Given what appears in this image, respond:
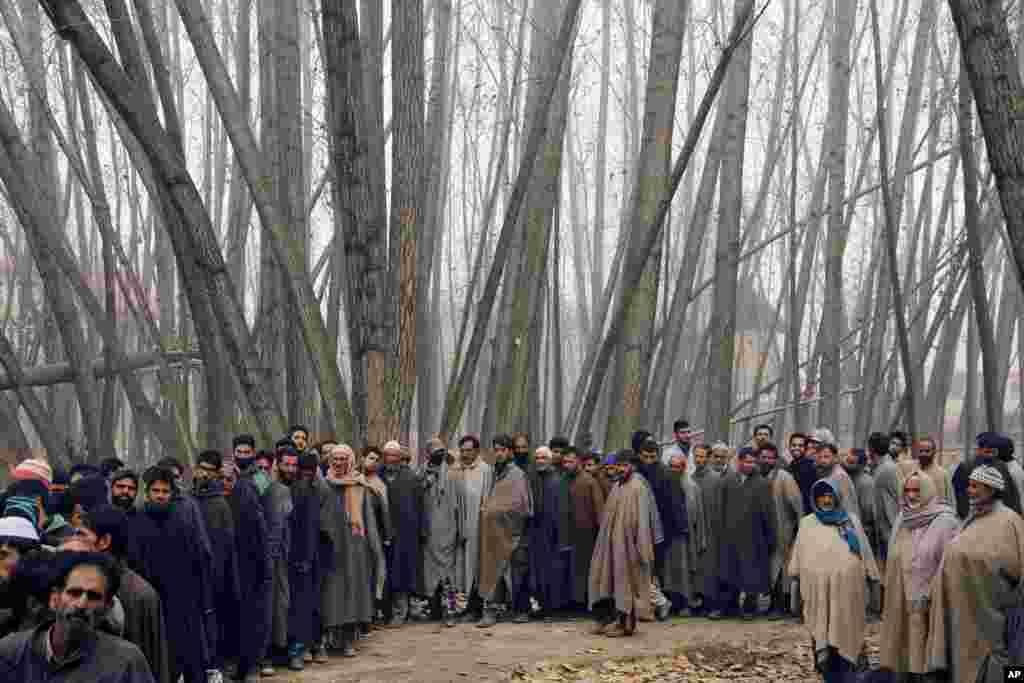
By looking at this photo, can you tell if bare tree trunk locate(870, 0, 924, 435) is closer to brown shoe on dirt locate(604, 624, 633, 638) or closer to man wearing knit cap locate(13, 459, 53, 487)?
brown shoe on dirt locate(604, 624, 633, 638)

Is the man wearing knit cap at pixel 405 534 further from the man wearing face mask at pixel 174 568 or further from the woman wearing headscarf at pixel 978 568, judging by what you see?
the woman wearing headscarf at pixel 978 568

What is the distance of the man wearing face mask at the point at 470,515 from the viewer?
9.24 meters

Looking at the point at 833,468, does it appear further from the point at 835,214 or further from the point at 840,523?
the point at 835,214

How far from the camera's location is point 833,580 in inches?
→ 255

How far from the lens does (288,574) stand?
764cm

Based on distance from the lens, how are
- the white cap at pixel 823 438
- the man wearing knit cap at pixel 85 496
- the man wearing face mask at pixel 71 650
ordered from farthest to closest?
the white cap at pixel 823 438, the man wearing knit cap at pixel 85 496, the man wearing face mask at pixel 71 650

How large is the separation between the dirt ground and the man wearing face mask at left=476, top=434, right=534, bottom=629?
1.17 ft

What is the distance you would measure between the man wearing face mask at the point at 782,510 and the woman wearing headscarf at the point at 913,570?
9.43 ft

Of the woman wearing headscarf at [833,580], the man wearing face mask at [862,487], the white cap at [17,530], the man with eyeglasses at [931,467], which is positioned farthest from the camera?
the man wearing face mask at [862,487]

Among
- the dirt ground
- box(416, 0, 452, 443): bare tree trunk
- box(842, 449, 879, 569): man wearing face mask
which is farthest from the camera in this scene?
box(416, 0, 452, 443): bare tree trunk

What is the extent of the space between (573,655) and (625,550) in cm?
107

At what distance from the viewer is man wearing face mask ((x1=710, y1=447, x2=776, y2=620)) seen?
9281mm

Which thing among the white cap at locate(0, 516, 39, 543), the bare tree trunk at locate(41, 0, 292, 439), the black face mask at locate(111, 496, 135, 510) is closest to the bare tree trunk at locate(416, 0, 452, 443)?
the bare tree trunk at locate(41, 0, 292, 439)

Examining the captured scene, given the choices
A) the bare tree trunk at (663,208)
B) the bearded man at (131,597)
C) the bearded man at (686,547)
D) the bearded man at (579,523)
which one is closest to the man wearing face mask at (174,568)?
the bearded man at (131,597)
